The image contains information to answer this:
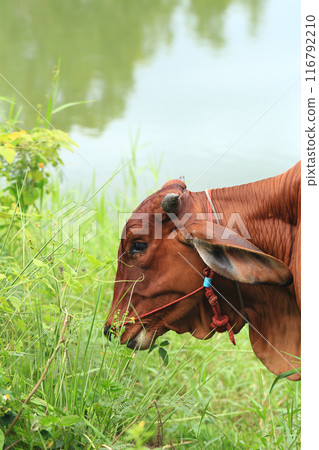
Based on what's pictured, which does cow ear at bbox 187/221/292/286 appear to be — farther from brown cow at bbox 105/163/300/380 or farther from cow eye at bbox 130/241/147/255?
cow eye at bbox 130/241/147/255

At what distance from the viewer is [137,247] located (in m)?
3.59

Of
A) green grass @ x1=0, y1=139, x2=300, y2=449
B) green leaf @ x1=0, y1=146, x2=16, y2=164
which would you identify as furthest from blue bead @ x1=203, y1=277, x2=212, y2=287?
green leaf @ x1=0, y1=146, x2=16, y2=164

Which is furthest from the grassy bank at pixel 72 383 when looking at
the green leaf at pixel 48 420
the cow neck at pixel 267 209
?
the cow neck at pixel 267 209

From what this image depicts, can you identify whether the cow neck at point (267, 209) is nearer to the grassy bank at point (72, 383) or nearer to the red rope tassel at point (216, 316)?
the red rope tassel at point (216, 316)

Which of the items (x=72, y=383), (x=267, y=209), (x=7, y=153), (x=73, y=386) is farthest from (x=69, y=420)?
(x=7, y=153)

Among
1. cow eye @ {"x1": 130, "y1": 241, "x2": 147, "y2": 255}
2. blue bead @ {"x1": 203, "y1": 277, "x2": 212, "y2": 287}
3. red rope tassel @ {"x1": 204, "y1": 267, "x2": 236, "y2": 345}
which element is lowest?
red rope tassel @ {"x1": 204, "y1": 267, "x2": 236, "y2": 345}

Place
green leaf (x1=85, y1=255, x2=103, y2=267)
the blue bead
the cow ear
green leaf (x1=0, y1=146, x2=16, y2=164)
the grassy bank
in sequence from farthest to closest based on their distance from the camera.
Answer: green leaf (x1=0, y1=146, x2=16, y2=164)
the blue bead
the cow ear
green leaf (x1=85, y1=255, x2=103, y2=267)
the grassy bank

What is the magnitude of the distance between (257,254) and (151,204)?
0.57 meters

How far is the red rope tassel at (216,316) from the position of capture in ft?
11.4

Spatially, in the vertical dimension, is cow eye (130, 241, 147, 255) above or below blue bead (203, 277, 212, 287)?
above

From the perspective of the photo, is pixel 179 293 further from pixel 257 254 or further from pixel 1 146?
pixel 1 146

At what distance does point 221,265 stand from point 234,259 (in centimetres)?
6

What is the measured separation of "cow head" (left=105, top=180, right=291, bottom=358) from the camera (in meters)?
3.34

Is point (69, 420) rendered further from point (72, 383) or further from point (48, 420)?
point (72, 383)
